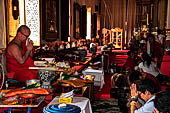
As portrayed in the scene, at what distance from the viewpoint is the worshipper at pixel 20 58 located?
3.24 m

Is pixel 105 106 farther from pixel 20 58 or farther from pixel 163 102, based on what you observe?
pixel 163 102

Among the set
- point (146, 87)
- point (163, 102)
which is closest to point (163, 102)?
point (163, 102)

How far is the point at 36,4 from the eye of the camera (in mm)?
5086

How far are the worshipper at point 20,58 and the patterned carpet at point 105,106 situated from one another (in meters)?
1.37

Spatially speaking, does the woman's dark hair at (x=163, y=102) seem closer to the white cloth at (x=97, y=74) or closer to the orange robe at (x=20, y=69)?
the orange robe at (x=20, y=69)

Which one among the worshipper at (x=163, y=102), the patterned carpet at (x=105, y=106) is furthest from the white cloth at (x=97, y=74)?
the worshipper at (x=163, y=102)

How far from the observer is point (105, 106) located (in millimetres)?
4297

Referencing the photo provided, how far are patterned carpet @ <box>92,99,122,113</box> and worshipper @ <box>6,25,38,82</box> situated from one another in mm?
1366

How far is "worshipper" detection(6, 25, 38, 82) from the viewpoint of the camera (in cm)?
324

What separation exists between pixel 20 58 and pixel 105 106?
1.87 m

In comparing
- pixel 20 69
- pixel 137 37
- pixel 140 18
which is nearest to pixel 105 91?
pixel 20 69

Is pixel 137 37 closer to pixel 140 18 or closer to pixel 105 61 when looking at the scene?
pixel 140 18

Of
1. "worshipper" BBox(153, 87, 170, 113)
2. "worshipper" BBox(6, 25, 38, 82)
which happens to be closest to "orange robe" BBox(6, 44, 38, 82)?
"worshipper" BBox(6, 25, 38, 82)

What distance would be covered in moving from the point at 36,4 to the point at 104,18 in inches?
375
